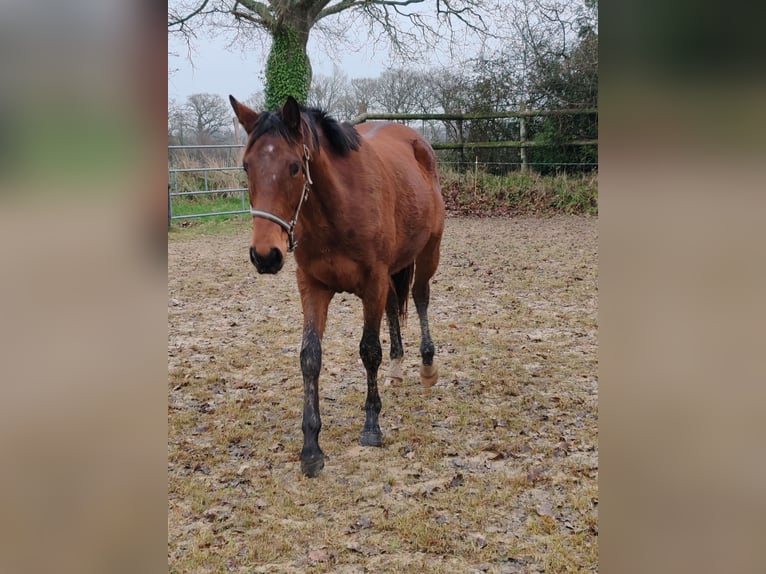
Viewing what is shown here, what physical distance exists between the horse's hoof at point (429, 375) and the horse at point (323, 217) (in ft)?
2.66

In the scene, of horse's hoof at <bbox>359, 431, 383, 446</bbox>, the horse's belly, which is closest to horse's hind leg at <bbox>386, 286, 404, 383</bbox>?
horse's hoof at <bbox>359, 431, 383, 446</bbox>

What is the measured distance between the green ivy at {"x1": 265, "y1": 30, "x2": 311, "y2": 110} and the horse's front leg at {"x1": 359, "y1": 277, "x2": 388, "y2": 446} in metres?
10.3

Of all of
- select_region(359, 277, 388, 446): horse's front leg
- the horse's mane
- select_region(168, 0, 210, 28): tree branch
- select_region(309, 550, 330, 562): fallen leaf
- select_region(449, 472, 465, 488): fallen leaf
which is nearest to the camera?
select_region(309, 550, 330, 562): fallen leaf

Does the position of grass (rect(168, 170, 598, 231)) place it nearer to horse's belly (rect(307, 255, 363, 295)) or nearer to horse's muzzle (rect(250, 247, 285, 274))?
horse's belly (rect(307, 255, 363, 295))

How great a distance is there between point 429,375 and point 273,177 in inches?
85.5

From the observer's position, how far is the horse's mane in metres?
2.59

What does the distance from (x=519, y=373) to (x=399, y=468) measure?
5.41 feet

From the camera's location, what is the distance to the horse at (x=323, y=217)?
8.35 ft

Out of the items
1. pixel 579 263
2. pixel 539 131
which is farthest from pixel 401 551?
pixel 539 131
